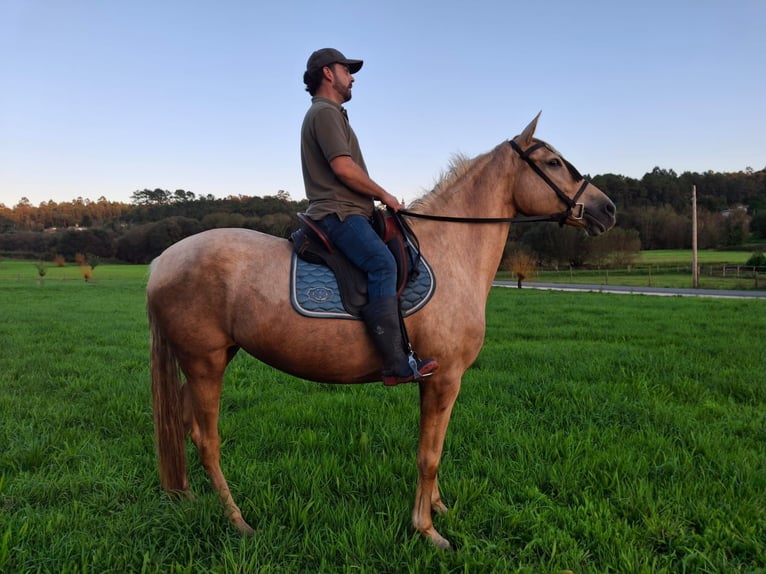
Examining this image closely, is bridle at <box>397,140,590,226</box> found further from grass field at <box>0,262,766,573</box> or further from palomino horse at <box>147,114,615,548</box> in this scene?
grass field at <box>0,262,766,573</box>

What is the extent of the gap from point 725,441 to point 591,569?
2564 millimetres

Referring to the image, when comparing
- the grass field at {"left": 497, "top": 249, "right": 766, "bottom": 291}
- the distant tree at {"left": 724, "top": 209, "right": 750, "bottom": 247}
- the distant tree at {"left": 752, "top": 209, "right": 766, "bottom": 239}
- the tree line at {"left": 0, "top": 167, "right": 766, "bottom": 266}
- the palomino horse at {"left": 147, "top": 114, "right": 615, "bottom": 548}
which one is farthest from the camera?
the distant tree at {"left": 752, "top": 209, "right": 766, "bottom": 239}

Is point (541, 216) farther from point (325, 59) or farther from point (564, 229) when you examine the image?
point (564, 229)

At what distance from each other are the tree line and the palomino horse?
32.5 meters

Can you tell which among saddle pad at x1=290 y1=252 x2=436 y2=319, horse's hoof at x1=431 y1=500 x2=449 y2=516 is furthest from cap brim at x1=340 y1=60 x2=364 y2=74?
horse's hoof at x1=431 y1=500 x2=449 y2=516

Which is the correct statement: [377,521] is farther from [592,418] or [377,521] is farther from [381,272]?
[592,418]

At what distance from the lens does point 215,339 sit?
3.16 meters

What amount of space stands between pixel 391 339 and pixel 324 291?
21.9 inches

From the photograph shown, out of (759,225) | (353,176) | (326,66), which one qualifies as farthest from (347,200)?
(759,225)

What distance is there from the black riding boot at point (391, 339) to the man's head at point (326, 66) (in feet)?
5.26

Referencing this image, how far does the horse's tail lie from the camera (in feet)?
11.2

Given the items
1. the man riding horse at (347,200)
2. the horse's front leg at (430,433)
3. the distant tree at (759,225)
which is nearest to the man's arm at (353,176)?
the man riding horse at (347,200)

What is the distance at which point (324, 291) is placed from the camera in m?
2.99

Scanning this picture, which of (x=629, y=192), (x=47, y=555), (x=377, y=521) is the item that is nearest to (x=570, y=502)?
(x=377, y=521)
